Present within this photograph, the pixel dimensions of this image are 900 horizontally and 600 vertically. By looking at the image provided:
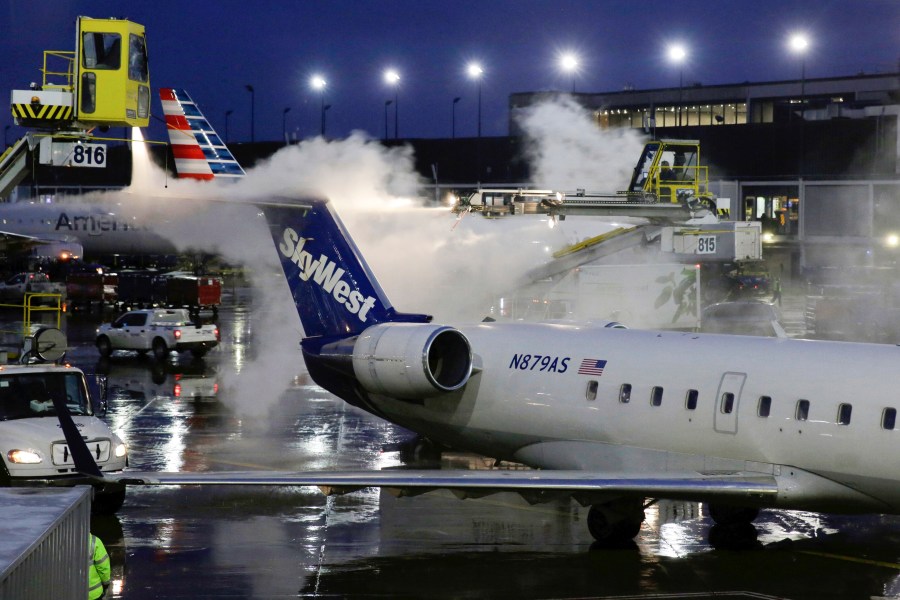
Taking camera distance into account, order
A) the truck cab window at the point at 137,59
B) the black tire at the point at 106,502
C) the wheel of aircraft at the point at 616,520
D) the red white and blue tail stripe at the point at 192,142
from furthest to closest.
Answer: the red white and blue tail stripe at the point at 192,142 → the truck cab window at the point at 137,59 → the black tire at the point at 106,502 → the wheel of aircraft at the point at 616,520

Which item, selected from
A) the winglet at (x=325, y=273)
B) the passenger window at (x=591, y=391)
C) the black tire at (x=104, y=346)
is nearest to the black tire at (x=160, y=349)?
the black tire at (x=104, y=346)

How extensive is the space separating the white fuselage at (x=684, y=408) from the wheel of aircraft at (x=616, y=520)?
0.59 metres

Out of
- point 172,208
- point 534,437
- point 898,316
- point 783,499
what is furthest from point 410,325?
point 898,316

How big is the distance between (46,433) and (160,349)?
2582 cm

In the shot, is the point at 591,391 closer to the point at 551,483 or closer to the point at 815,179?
the point at 551,483

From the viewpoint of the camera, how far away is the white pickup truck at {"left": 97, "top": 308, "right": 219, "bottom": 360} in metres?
43.8

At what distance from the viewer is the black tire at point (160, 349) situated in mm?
43969

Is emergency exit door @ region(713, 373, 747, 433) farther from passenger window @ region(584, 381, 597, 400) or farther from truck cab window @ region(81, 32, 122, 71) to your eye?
truck cab window @ region(81, 32, 122, 71)

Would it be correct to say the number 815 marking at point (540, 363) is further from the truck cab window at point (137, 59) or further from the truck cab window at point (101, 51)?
the truck cab window at point (101, 51)

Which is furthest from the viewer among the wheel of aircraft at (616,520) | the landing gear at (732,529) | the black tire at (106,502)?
the black tire at (106,502)

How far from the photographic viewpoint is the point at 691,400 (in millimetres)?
17406

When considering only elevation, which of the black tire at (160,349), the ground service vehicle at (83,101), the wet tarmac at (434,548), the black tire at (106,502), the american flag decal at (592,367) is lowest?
the wet tarmac at (434,548)

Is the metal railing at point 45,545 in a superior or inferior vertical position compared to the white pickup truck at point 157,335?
inferior

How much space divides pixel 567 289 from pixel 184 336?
15.3 meters
